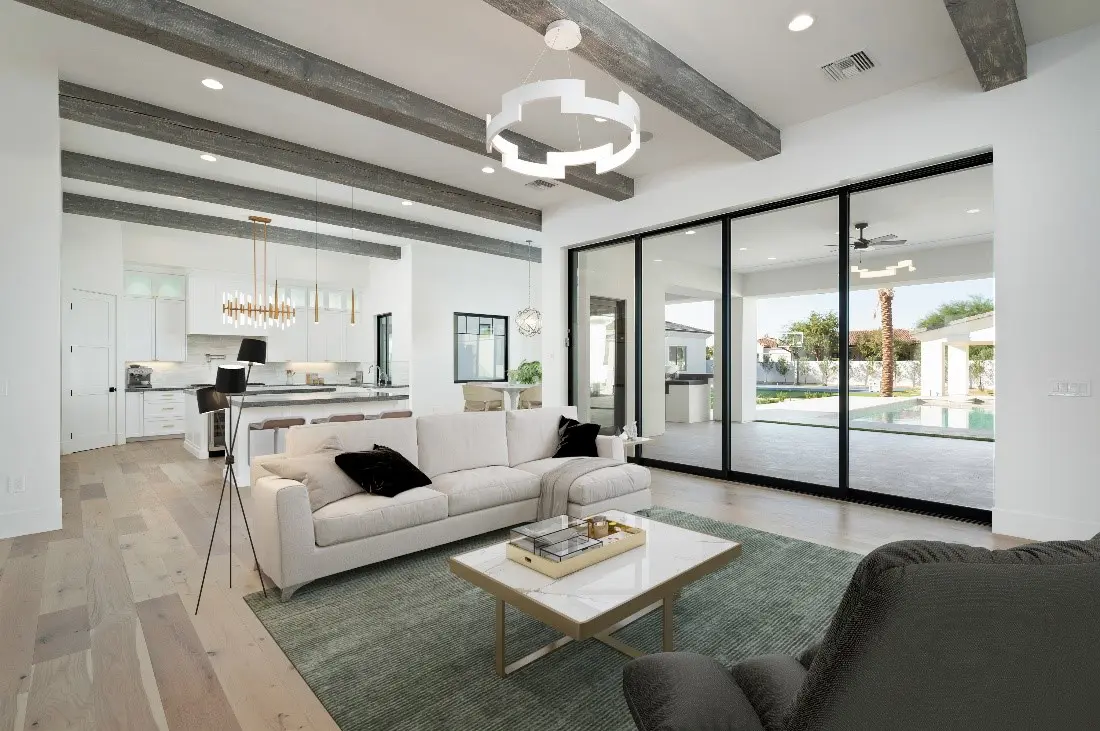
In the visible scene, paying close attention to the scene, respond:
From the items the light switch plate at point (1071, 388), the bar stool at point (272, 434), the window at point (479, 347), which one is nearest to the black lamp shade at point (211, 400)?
the bar stool at point (272, 434)

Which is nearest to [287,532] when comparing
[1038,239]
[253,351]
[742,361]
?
[253,351]

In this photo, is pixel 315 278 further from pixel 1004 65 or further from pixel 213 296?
pixel 1004 65

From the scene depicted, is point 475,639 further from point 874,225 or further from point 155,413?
point 155,413

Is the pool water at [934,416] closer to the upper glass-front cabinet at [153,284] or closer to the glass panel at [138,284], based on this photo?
the upper glass-front cabinet at [153,284]

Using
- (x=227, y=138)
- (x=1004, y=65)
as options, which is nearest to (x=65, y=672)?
(x=227, y=138)

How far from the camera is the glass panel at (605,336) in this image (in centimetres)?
675

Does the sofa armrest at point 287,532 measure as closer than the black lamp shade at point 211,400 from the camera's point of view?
Yes

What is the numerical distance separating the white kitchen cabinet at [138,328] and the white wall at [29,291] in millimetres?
4698

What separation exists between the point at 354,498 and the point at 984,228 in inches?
196

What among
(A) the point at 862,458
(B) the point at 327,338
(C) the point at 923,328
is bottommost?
(A) the point at 862,458

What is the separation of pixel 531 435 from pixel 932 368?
3377 mm

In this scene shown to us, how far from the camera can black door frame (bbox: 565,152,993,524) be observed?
4273mm

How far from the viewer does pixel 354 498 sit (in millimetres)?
3289

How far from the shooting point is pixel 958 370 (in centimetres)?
438
